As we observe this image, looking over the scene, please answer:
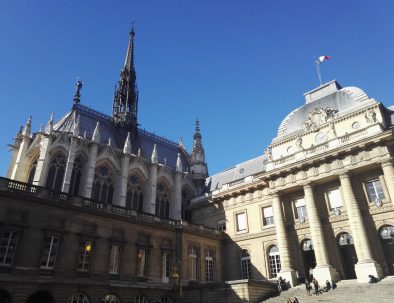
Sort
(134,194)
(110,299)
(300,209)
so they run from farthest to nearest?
Result: 1. (134,194)
2. (300,209)
3. (110,299)

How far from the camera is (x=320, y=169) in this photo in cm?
2875

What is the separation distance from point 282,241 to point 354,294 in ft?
28.0

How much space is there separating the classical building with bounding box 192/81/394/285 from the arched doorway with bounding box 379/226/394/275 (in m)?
0.06

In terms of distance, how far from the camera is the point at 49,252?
74.0ft

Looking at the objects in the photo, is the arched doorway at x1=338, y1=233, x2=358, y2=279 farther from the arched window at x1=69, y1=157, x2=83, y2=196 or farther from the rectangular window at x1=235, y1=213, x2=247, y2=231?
the arched window at x1=69, y1=157, x2=83, y2=196

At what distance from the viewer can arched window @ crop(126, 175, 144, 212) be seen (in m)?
37.7

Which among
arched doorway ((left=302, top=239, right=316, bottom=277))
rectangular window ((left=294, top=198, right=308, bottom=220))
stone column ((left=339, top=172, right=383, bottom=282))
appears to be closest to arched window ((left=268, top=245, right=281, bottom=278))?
arched doorway ((left=302, top=239, right=316, bottom=277))

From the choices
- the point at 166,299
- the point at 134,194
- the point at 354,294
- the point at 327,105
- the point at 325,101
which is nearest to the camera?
the point at 354,294

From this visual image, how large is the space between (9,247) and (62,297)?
15.0ft

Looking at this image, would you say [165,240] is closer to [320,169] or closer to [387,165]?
[320,169]

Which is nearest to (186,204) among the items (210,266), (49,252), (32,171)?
(210,266)

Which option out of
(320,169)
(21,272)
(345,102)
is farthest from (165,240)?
(345,102)

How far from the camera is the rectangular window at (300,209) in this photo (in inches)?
1179

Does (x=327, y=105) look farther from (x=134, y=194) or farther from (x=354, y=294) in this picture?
(x=134, y=194)
